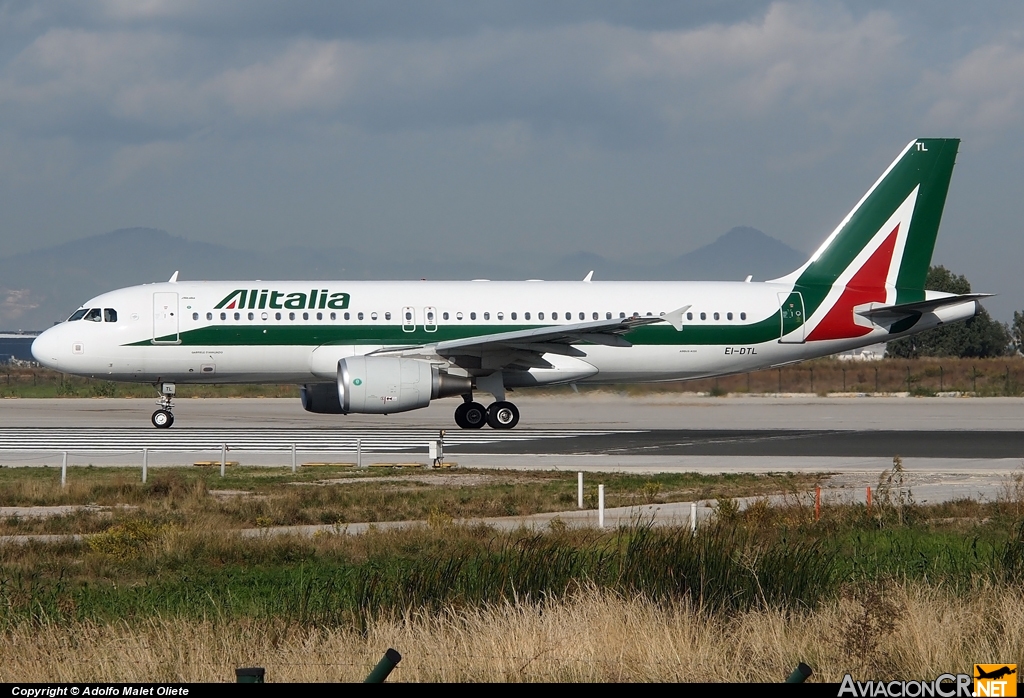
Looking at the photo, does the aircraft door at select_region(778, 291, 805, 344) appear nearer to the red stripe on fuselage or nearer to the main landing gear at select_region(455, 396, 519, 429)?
the red stripe on fuselage

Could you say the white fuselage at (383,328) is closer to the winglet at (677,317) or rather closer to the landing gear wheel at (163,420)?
the winglet at (677,317)

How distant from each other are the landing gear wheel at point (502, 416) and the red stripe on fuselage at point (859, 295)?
31.3ft

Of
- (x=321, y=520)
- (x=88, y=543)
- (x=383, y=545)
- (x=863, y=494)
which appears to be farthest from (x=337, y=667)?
(x=863, y=494)

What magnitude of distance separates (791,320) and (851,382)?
25728 millimetres

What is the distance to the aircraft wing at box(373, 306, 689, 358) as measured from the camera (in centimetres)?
3147

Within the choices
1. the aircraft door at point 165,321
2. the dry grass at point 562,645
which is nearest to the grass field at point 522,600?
the dry grass at point 562,645

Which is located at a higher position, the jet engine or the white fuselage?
the white fuselage

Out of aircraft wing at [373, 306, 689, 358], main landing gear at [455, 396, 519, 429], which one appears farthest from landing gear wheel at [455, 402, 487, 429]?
aircraft wing at [373, 306, 689, 358]

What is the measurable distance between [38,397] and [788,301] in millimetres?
40837

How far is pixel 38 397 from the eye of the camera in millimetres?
60500

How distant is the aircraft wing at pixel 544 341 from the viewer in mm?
31469

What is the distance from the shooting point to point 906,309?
3547 centimetres

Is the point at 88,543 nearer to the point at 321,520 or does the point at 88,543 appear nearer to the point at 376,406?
the point at 321,520

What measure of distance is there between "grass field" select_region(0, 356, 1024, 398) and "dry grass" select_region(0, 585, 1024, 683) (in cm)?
4415
